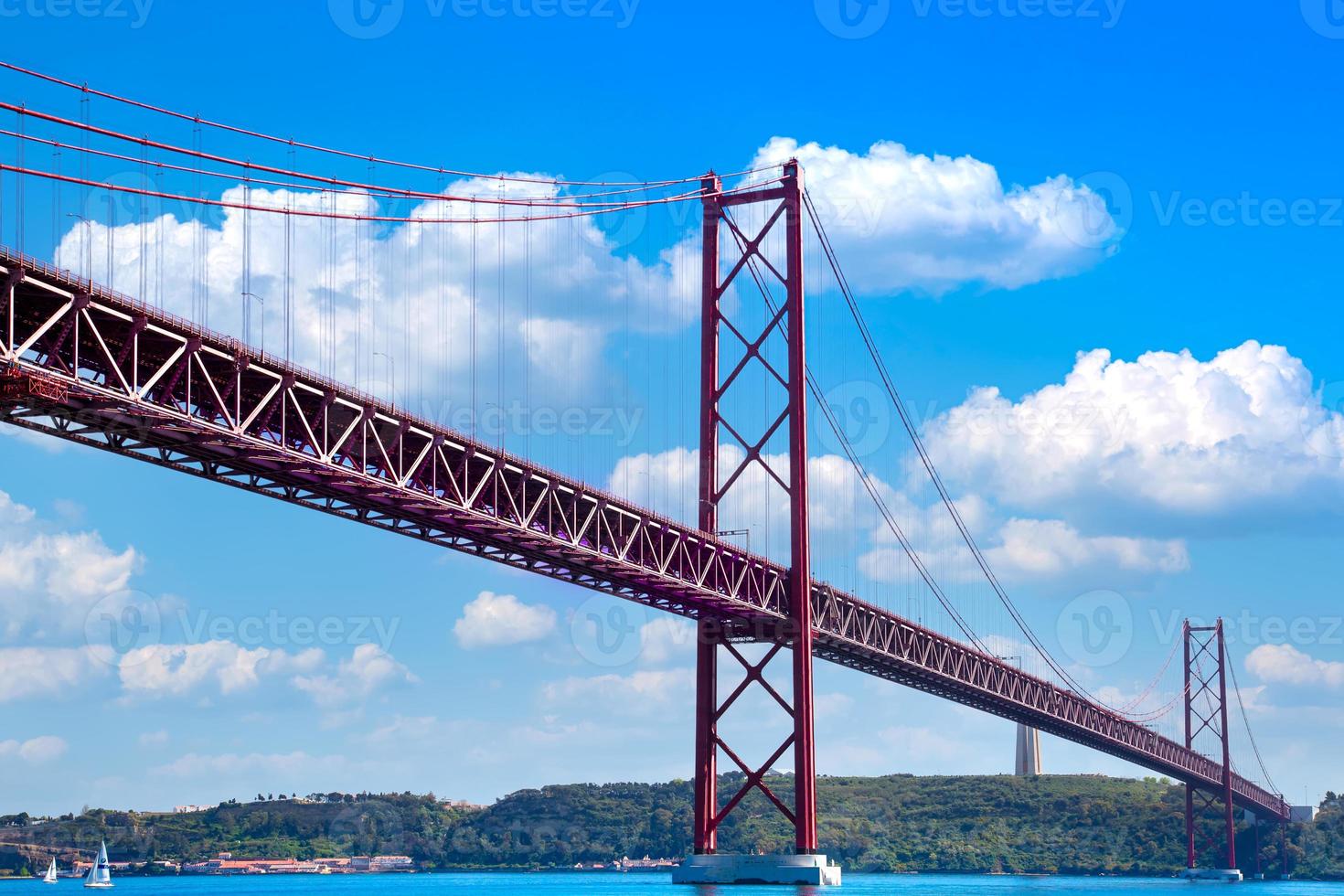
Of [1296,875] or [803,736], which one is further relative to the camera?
[1296,875]

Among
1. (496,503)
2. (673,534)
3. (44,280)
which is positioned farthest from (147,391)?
(673,534)

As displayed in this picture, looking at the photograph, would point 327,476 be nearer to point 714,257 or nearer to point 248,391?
point 248,391

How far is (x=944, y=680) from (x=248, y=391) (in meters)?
45.0

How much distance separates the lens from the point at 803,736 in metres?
62.5

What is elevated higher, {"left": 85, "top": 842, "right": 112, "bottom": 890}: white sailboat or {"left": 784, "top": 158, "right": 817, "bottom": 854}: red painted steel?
{"left": 784, "top": 158, "right": 817, "bottom": 854}: red painted steel

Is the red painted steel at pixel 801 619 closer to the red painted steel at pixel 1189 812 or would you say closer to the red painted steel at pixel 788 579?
the red painted steel at pixel 788 579

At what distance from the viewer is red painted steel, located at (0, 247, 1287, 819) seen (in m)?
35.4

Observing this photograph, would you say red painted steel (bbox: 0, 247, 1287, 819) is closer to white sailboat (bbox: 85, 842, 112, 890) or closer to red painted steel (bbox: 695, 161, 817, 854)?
red painted steel (bbox: 695, 161, 817, 854)

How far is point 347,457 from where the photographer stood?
4466cm

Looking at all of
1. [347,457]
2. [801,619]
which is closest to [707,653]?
[801,619]

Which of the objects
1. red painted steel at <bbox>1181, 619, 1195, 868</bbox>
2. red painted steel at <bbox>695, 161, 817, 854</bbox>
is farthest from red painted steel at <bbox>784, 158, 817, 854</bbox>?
red painted steel at <bbox>1181, 619, 1195, 868</bbox>

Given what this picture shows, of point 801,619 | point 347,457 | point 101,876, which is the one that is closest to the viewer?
point 347,457

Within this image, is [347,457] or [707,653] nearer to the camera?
[347,457]

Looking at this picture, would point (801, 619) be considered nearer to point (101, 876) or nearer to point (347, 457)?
point (347, 457)
